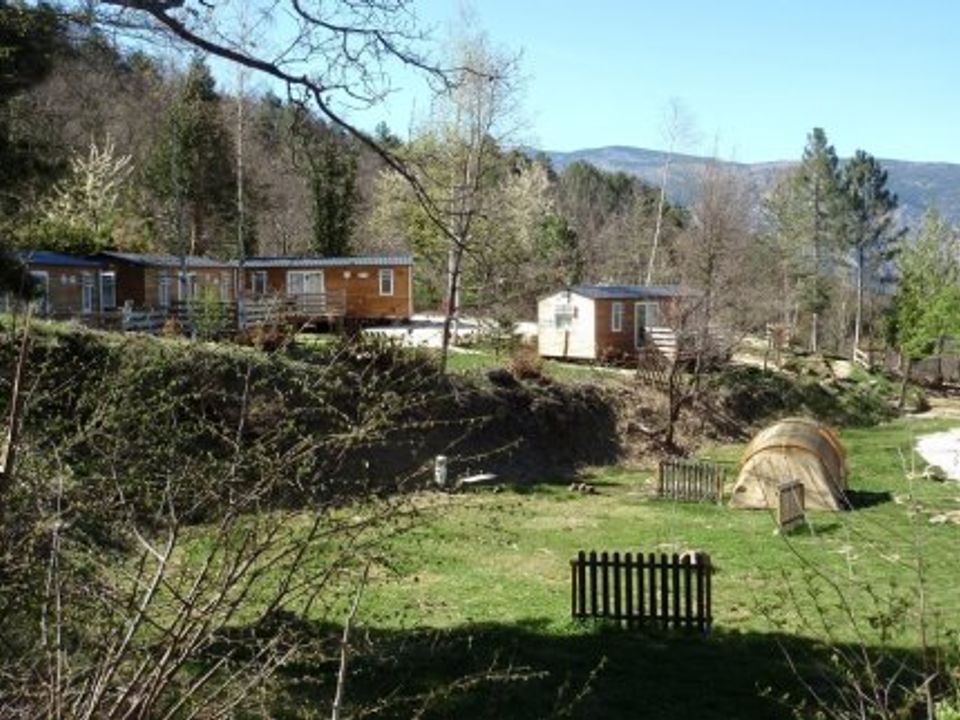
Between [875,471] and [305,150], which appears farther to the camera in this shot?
[875,471]

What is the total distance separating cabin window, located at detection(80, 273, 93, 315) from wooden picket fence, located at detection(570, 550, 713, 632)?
83.5 ft

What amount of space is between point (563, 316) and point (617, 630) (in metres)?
27.0

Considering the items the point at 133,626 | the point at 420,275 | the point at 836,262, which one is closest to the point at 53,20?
the point at 133,626

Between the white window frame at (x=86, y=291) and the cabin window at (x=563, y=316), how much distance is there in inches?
631

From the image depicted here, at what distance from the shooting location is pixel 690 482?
903 inches

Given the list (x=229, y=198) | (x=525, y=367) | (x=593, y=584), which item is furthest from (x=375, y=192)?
(x=593, y=584)

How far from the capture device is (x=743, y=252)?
5328 cm

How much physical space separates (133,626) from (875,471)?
25040mm

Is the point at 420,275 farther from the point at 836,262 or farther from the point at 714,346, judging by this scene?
the point at 836,262

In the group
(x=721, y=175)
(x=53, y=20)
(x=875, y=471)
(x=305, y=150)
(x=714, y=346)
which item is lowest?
(x=875, y=471)

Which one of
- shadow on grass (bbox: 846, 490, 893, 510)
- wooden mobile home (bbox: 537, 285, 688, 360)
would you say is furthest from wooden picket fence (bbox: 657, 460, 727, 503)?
wooden mobile home (bbox: 537, 285, 688, 360)

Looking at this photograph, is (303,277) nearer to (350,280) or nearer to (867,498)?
(350,280)

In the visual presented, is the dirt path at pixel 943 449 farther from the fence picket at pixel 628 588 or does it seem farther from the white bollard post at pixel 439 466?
the white bollard post at pixel 439 466

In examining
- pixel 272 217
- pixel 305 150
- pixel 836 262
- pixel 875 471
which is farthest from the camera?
pixel 836 262
